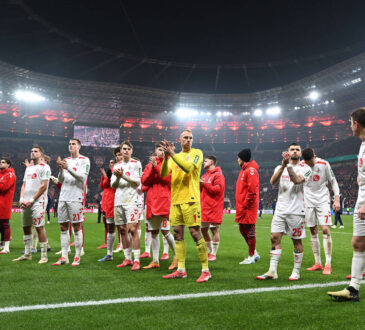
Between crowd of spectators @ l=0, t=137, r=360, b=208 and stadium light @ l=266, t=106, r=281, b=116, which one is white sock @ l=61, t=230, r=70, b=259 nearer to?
crowd of spectators @ l=0, t=137, r=360, b=208

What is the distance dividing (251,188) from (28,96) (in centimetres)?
4137

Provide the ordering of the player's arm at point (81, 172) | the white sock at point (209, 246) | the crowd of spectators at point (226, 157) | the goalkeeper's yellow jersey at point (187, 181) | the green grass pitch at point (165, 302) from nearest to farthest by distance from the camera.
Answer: the green grass pitch at point (165, 302), the goalkeeper's yellow jersey at point (187, 181), the player's arm at point (81, 172), the white sock at point (209, 246), the crowd of spectators at point (226, 157)

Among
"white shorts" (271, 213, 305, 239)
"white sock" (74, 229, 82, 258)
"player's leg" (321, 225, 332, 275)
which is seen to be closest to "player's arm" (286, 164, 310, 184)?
"white shorts" (271, 213, 305, 239)

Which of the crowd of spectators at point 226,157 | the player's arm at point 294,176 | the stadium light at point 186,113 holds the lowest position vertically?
the player's arm at point 294,176

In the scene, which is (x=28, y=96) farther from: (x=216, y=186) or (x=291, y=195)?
(x=291, y=195)

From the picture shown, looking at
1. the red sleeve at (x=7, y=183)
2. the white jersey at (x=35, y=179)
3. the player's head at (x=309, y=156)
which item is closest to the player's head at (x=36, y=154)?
the white jersey at (x=35, y=179)

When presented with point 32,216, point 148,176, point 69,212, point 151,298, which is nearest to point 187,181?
point 148,176

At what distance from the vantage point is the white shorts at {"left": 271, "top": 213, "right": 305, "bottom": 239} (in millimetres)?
5301

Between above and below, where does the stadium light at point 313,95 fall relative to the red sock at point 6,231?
above

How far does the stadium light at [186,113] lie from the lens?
52.5m

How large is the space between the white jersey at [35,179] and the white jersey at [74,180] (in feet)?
1.71

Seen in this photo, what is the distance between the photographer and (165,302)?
395 cm

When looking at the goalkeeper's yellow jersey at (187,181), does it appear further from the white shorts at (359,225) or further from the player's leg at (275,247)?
the white shorts at (359,225)

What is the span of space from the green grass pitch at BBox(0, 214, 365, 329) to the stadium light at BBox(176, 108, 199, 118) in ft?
153
